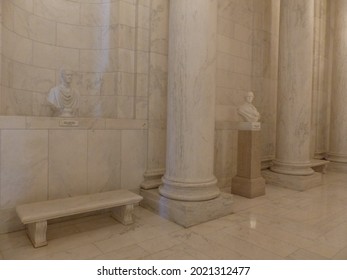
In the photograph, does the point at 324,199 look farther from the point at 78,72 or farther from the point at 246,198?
the point at 78,72

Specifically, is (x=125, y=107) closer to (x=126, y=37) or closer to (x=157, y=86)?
(x=157, y=86)

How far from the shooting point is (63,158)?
4.23 m

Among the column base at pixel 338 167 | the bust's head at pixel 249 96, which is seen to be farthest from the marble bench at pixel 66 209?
the column base at pixel 338 167

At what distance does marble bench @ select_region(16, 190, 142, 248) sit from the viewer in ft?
10.8

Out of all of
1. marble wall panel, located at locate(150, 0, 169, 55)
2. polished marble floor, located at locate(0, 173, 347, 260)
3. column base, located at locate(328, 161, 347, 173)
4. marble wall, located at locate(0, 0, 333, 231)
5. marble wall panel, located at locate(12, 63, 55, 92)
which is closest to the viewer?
polished marble floor, located at locate(0, 173, 347, 260)

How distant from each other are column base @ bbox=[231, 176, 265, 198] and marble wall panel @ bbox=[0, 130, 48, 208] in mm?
3611

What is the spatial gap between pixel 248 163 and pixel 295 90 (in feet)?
7.50

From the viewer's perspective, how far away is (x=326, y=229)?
400 cm

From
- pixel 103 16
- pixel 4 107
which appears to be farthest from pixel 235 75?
pixel 4 107

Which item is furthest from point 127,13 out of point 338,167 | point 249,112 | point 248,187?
point 338,167

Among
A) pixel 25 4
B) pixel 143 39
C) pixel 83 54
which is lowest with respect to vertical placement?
pixel 83 54

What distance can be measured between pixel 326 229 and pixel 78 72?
4.90m

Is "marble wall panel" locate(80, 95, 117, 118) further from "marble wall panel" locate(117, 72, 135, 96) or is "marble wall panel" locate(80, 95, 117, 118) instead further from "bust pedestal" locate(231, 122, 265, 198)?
"bust pedestal" locate(231, 122, 265, 198)

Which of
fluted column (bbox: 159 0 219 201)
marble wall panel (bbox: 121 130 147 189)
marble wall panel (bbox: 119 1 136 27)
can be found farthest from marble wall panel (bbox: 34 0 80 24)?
marble wall panel (bbox: 121 130 147 189)
